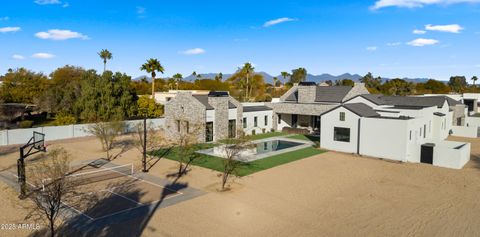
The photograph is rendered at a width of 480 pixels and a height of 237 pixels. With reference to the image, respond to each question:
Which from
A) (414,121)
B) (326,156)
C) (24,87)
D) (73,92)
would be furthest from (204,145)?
(24,87)

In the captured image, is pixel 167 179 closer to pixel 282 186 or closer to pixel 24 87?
pixel 282 186

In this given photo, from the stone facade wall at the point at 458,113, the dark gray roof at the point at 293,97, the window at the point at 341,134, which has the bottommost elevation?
the window at the point at 341,134

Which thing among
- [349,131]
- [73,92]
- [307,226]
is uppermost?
[73,92]

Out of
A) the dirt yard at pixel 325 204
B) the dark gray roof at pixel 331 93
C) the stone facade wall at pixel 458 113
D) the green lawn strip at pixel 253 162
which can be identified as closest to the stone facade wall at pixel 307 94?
the dark gray roof at pixel 331 93

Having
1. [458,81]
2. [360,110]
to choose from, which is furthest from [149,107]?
[458,81]

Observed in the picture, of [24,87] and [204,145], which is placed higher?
[24,87]

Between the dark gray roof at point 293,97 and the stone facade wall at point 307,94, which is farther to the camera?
the dark gray roof at point 293,97

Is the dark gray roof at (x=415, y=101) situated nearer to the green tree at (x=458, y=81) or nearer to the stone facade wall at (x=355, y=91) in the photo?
the stone facade wall at (x=355, y=91)
